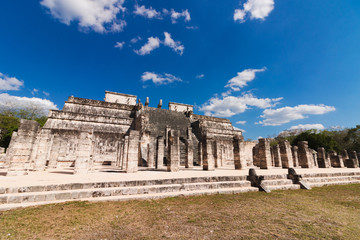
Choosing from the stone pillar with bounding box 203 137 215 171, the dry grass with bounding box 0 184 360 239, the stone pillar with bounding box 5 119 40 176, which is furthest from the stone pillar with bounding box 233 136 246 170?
the stone pillar with bounding box 5 119 40 176

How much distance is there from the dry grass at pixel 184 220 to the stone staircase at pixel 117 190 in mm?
430

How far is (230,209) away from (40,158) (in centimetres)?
1208

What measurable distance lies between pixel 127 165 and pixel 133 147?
1039 millimetres

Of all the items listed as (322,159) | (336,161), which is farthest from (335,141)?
(322,159)

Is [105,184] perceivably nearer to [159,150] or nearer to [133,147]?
[133,147]

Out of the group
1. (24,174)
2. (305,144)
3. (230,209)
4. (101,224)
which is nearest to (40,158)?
(24,174)

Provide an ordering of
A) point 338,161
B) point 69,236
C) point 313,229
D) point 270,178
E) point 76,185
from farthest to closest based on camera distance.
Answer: point 338,161, point 270,178, point 76,185, point 313,229, point 69,236

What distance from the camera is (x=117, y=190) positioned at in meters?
4.76

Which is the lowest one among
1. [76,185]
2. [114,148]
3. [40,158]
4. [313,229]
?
[313,229]

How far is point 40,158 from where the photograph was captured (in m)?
10.2

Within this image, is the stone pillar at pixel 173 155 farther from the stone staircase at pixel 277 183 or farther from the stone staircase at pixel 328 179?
the stone staircase at pixel 328 179

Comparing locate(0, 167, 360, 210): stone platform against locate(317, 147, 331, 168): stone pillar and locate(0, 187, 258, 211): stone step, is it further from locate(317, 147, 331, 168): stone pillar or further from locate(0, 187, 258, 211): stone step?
locate(317, 147, 331, 168): stone pillar

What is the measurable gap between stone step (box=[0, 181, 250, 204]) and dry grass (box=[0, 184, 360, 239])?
46 centimetres

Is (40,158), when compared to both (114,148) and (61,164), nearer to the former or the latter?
(61,164)
